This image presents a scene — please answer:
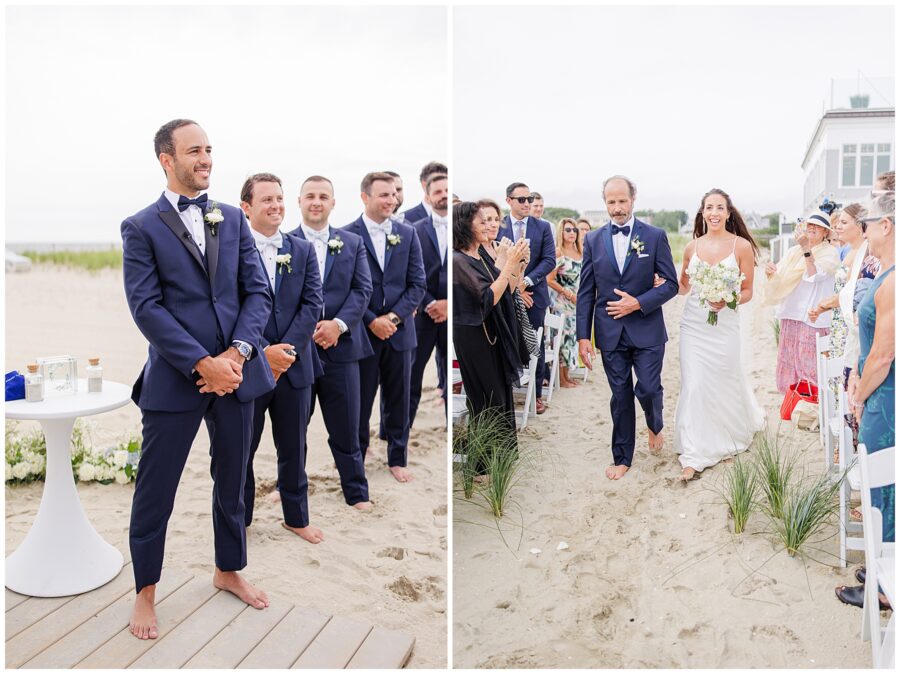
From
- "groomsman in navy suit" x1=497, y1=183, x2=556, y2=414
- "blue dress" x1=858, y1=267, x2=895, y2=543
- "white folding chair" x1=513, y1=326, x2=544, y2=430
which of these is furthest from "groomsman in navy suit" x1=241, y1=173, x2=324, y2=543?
"blue dress" x1=858, y1=267, x2=895, y2=543

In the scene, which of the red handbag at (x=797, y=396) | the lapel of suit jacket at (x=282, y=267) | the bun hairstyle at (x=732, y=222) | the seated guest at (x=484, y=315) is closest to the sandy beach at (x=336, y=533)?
the seated guest at (x=484, y=315)

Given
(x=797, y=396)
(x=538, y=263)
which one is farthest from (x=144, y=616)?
(x=797, y=396)

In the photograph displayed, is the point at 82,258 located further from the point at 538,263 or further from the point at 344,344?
the point at 538,263

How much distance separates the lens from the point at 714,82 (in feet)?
12.0

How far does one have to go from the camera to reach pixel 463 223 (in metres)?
3.94

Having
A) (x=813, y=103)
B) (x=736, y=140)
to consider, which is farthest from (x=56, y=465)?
(x=813, y=103)

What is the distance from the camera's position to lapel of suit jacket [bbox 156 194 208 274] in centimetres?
313

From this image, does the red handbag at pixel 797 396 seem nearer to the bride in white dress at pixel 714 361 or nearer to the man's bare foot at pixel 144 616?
the bride in white dress at pixel 714 361

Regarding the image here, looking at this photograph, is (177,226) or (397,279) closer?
(177,226)

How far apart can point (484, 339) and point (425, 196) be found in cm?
174

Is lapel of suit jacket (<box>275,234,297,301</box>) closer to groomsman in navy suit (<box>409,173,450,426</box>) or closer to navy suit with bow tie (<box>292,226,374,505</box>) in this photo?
navy suit with bow tie (<box>292,226,374,505</box>)

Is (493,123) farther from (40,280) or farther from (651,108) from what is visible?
(40,280)

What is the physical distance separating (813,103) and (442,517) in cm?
291

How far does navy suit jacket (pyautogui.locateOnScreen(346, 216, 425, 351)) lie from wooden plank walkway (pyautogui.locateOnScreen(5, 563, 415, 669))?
1.86 meters
